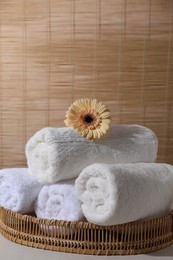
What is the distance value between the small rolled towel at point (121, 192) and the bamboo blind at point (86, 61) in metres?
1.07

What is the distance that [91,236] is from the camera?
0.62 meters

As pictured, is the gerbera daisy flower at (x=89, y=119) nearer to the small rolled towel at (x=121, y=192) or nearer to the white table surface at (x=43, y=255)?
the small rolled towel at (x=121, y=192)

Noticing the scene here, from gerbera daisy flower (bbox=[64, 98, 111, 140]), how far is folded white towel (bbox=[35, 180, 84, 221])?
0.09 metres

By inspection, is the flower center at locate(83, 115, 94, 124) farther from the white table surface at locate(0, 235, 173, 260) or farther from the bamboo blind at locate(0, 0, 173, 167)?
the bamboo blind at locate(0, 0, 173, 167)

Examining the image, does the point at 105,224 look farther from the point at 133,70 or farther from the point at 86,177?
the point at 133,70

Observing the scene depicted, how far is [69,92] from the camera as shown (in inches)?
68.9

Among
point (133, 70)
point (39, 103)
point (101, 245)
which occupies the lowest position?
point (101, 245)

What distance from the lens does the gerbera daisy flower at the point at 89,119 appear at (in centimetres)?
70

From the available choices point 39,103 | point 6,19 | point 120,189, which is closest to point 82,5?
point 6,19

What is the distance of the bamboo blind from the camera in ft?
5.58

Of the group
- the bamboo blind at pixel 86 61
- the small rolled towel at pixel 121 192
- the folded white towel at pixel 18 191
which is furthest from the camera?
the bamboo blind at pixel 86 61

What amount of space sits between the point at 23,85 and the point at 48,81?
117mm

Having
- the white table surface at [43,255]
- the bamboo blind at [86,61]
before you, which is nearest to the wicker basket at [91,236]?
the white table surface at [43,255]

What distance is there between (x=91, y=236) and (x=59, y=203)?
0.29 ft
